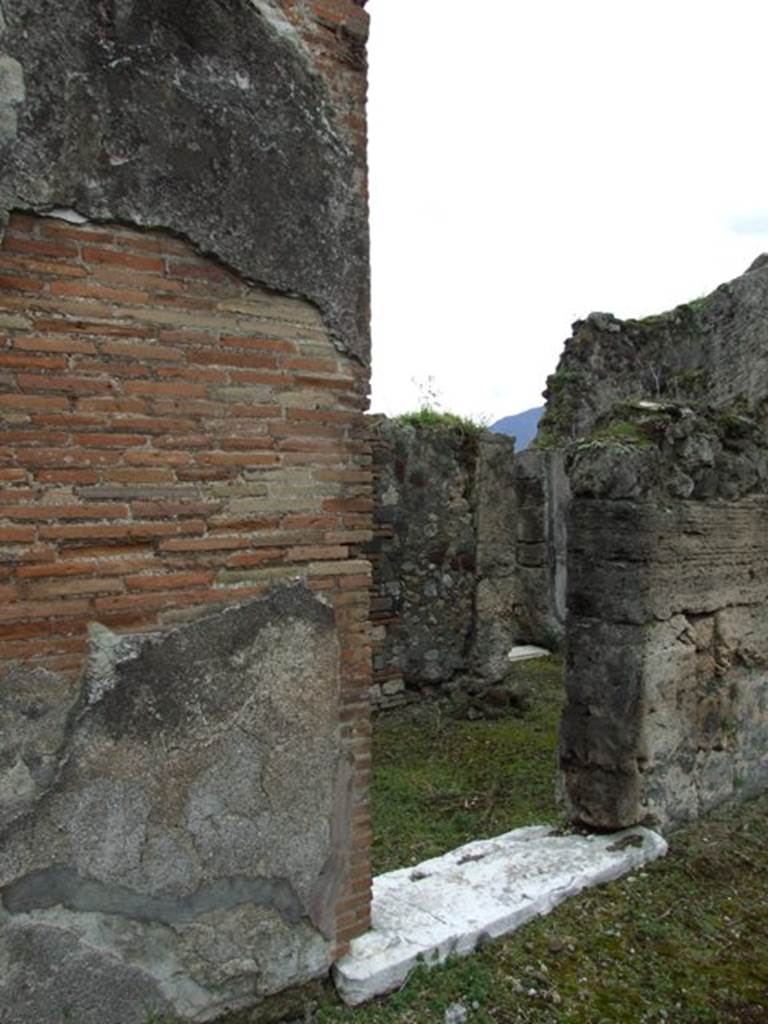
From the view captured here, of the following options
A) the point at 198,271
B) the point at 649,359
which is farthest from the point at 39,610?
the point at 649,359

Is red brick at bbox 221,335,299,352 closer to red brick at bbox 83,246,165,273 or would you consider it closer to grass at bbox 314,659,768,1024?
red brick at bbox 83,246,165,273

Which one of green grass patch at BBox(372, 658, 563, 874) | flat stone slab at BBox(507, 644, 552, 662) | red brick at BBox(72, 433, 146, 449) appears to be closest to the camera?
red brick at BBox(72, 433, 146, 449)

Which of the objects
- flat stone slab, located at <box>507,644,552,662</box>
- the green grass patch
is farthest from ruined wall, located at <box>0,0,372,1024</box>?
flat stone slab, located at <box>507,644,552,662</box>

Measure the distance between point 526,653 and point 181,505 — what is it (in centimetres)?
824

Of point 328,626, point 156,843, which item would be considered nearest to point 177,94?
point 328,626

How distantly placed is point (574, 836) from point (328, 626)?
7.04ft

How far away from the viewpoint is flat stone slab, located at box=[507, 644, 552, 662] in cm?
1004

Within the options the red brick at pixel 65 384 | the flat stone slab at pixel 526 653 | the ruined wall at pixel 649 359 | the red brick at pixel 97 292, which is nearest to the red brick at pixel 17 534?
the red brick at pixel 65 384

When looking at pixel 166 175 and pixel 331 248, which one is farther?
pixel 331 248

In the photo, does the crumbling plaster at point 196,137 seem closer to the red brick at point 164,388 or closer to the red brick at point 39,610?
the red brick at point 164,388

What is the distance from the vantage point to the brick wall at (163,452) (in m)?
2.35

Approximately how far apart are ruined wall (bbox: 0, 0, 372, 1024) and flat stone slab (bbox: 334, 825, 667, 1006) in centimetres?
17

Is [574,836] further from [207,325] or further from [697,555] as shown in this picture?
[207,325]

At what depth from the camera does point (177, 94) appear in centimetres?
254
